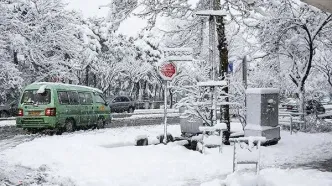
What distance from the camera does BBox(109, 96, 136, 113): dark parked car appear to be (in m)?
36.6

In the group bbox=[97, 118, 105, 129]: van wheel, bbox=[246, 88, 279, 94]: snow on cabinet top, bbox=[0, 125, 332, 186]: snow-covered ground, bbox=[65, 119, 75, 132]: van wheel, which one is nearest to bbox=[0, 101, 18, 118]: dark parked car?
bbox=[97, 118, 105, 129]: van wheel

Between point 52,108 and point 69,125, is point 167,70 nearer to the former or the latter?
point 52,108

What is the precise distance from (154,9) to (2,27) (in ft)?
47.0

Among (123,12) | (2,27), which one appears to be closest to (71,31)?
(2,27)

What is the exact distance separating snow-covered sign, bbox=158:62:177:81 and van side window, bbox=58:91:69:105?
6497mm

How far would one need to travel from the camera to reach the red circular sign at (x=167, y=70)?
12977 mm

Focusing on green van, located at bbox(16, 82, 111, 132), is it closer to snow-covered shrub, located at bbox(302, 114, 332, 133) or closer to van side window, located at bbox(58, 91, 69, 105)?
van side window, located at bbox(58, 91, 69, 105)

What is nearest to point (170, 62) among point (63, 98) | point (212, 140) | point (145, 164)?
point (212, 140)

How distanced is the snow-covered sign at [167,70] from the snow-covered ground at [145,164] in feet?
6.69

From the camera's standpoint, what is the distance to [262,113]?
1433 cm

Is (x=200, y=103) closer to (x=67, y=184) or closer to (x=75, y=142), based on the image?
(x=75, y=142)

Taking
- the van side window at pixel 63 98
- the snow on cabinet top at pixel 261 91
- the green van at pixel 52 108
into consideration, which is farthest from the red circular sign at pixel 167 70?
the van side window at pixel 63 98

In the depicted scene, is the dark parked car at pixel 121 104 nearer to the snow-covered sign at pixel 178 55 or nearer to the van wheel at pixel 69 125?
the van wheel at pixel 69 125

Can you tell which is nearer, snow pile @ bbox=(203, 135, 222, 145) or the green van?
snow pile @ bbox=(203, 135, 222, 145)
